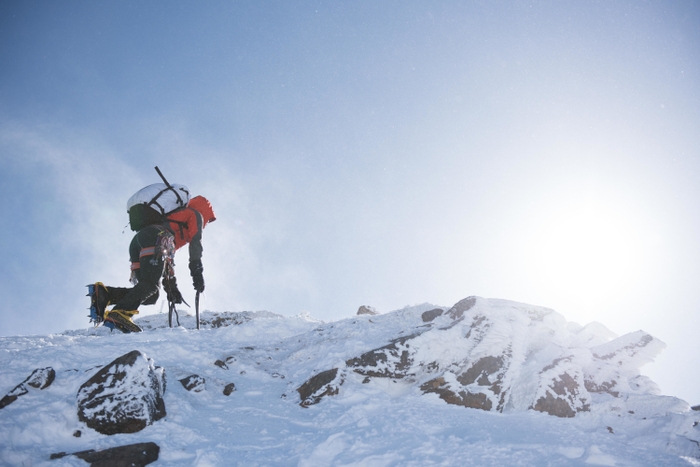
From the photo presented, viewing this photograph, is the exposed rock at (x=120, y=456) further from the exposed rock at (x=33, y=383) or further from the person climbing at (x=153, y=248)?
the person climbing at (x=153, y=248)

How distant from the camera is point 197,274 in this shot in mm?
8430

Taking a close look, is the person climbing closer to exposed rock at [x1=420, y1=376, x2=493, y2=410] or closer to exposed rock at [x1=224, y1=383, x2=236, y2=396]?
exposed rock at [x1=224, y1=383, x2=236, y2=396]

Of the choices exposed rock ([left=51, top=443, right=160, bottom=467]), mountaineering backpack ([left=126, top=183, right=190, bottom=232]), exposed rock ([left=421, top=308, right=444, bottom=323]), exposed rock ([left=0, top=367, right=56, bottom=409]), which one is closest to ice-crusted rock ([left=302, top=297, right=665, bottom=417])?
exposed rock ([left=421, top=308, right=444, bottom=323])

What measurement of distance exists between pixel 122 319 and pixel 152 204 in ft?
8.11

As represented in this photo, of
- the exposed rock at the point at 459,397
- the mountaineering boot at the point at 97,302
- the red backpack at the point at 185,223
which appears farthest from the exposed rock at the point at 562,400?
the mountaineering boot at the point at 97,302

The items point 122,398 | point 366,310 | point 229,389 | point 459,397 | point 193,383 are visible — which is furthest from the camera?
point 366,310

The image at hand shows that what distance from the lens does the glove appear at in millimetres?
8391

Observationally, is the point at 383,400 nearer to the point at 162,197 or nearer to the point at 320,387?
the point at 320,387

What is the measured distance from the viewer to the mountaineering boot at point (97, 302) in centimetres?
748

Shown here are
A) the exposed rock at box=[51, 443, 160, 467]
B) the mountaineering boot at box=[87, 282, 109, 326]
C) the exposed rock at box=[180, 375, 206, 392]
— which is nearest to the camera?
the exposed rock at box=[51, 443, 160, 467]

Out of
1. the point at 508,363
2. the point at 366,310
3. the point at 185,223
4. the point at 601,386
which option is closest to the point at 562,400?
the point at 508,363

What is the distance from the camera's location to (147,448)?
402 cm

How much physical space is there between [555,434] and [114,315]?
7997 millimetres

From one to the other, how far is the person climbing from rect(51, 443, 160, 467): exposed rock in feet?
13.6
